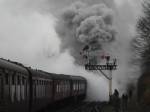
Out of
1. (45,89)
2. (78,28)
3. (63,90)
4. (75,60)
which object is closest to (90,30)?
(78,28)

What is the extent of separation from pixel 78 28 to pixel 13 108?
65431mm

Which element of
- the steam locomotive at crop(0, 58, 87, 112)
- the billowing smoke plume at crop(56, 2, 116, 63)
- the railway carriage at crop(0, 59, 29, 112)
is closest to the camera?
the railway carriage at crop(0, 59, 29, 112)

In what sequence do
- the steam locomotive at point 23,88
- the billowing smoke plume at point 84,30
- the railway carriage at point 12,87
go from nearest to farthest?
the railway carriage at point 12,87 → the steam locomotive at point 23,88 → the billowing smoke plume at point 84,30

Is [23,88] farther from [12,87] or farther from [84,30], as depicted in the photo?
[84,30]

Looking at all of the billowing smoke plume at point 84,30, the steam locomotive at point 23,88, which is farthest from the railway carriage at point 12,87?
the billowing smoke plume at point 84,30

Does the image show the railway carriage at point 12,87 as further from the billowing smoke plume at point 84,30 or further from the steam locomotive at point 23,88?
the billowing smoke plume at point 84,30

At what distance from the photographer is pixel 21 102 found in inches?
747

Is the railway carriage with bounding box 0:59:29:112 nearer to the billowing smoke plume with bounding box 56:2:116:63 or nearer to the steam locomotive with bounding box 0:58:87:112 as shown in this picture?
the steam locomotive with bounding box 0:58:87:112

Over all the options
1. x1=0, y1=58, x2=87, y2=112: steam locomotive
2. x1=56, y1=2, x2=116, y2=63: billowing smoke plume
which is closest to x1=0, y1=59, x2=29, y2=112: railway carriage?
x1=0, y1=58, x2=87, y2=112: steam locomotive

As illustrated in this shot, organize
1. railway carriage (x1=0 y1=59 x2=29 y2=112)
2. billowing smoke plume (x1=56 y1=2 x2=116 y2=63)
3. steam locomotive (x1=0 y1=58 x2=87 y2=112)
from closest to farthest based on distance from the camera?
railway carriage (x1=0 y1=59 x2=29 y2=112) → steam locomotive (x1=0 y1=58 x2=87 y2=112) → billowing smoke plume (x1=56 y1=2 x2=116 y2=63)

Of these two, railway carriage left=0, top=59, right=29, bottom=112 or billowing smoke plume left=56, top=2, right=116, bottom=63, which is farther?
billowing smoke plume left=56, top=2, right=116, bottom=63

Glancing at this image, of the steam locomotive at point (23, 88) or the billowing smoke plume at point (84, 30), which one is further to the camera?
the billowing smoke plume at point (84, 30)

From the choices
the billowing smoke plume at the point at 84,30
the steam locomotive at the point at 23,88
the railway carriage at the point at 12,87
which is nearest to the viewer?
the railway carriage at the point at 12,87

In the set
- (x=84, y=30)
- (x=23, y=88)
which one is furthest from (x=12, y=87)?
(x=84, y=30)
